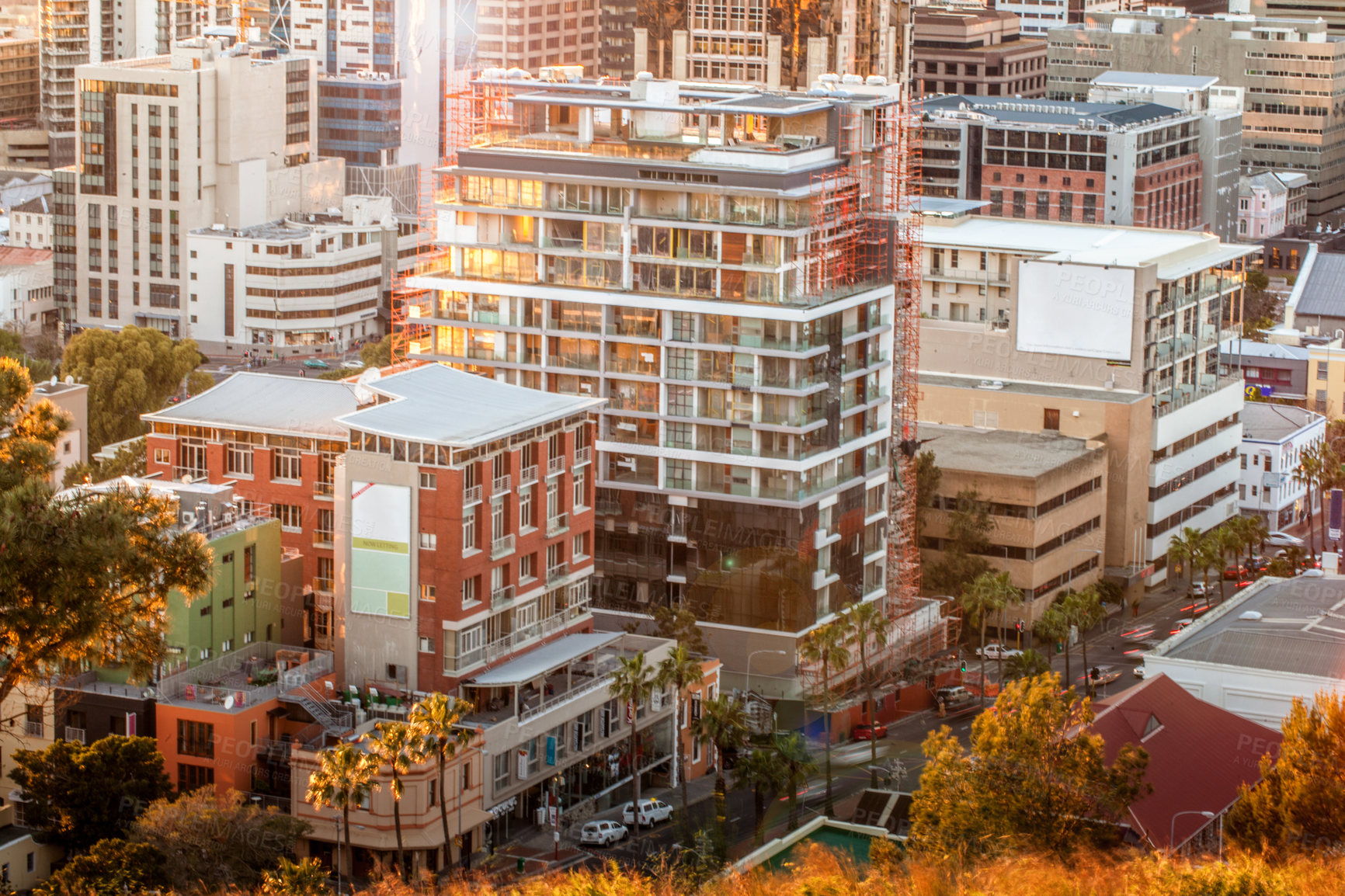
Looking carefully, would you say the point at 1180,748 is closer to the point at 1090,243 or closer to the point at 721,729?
the point at 721,729

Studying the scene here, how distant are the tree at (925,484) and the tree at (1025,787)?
46.3 metres

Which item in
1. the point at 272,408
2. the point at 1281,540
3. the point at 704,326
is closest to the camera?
the point at 272,408

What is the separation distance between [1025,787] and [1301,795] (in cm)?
997

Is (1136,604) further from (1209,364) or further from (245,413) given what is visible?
(245,413)

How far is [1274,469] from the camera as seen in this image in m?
167

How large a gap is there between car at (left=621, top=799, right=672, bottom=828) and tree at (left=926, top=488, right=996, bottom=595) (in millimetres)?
34099

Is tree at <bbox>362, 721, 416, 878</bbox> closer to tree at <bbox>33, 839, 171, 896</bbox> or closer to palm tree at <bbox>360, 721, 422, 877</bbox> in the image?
palm tree at <bbox>360, 721, 422, 877</bbox>

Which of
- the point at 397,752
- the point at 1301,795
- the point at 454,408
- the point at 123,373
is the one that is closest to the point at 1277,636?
the point at 1301,795

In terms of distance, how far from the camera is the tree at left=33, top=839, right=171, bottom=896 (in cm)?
8544

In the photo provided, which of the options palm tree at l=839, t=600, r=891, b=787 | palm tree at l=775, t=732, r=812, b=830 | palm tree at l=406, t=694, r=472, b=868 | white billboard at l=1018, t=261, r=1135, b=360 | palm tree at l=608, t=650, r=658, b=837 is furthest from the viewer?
white billboard at l=1018, t=261, r=1135, b=360

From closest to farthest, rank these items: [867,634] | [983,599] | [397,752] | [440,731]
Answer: [397,752], [440,731], [867,634], [983,599]

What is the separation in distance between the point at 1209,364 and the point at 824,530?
49.9m

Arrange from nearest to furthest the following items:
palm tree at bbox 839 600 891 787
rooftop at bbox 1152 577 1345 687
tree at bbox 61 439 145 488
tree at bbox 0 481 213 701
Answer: tree at bbox 0 481 213 701, rooftop at bbox 1152 577 1345 687, palm tree at bbox 839 600 891 787, tree at bbox 61 439 145 488

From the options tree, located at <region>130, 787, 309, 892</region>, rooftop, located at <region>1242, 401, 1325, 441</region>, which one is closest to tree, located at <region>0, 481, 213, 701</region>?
tree, located at <region>130, 787, 309, 892</region>
